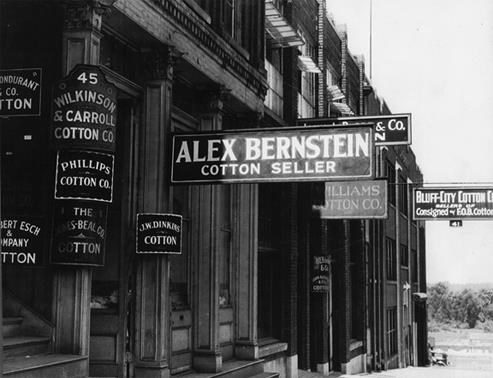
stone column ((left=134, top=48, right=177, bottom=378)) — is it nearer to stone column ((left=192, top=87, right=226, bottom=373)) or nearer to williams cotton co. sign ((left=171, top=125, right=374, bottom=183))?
williams cotton co. sign ((left=171, top=125, right=374, bottom=183))

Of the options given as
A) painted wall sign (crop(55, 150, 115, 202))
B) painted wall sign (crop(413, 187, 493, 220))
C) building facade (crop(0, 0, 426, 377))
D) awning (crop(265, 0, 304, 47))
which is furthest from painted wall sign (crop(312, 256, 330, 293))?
painted wall sign (crop(55, 150, 115, 202))

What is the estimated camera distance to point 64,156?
8836mm

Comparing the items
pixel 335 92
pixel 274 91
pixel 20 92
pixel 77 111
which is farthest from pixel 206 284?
pixel 335 92

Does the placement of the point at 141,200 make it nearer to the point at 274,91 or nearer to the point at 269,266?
the point at 269,266

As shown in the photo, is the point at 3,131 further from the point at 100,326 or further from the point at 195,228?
the point at 195,228

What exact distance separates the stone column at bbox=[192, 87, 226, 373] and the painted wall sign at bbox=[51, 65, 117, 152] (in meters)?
4.36

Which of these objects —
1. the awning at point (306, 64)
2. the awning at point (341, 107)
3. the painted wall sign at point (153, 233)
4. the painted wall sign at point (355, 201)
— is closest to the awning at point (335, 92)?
the awning at point (341, 107)

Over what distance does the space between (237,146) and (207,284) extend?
3104 millimetres

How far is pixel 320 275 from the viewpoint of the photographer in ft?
72.8

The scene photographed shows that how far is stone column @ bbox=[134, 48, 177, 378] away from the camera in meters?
10.9

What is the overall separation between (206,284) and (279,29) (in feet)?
28.3

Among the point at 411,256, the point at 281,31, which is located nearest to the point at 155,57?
the point at 281,31

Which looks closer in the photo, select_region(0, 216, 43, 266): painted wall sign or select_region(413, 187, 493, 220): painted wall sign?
select_region(0, 216, 43, 266): painted wall sign

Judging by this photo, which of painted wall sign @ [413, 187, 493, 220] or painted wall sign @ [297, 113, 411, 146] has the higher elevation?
painted wall sign @ [297, 113, 411, 146]
